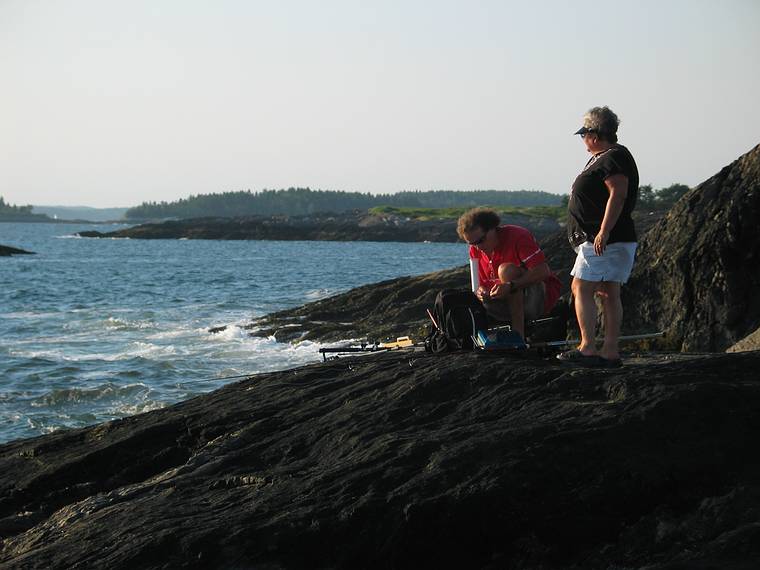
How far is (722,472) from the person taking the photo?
454 cm

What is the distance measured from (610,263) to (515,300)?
911 millimetres

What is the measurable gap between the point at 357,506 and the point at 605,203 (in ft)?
9.81

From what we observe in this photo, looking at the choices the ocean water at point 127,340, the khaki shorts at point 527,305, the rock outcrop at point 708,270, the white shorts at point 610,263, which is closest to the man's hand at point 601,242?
the white shorts at point 610,263

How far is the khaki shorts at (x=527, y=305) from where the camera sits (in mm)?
7238

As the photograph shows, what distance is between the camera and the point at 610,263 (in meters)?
6.41

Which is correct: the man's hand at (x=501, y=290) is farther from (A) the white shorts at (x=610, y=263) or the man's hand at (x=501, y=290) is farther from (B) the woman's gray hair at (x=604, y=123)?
(B) the woman's gray hair at (x=604, y=123)

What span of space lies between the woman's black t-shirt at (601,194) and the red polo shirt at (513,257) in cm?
56

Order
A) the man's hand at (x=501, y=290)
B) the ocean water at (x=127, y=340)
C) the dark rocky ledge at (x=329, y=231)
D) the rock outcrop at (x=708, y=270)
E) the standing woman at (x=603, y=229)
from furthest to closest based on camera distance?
the dark rocky ledge at (x=329, y=231), the ocean water at (x=127, y=340), the rock outcrop at (x=708, y=270), the man's hand at (x=501, y=290), the standing woman at (x=603, y=229)

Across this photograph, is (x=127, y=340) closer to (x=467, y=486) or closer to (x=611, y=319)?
(x=611, y=319)

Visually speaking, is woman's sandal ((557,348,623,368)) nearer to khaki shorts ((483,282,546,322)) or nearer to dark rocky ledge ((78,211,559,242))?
khaki shorts ((483,282,546,322))

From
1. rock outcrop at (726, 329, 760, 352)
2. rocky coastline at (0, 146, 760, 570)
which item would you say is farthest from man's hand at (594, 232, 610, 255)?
rock outcrop at (726, 329, 760, 352)

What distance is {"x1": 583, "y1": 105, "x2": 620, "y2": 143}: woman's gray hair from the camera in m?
6.51

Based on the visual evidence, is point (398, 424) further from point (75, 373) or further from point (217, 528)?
point (75, 373)

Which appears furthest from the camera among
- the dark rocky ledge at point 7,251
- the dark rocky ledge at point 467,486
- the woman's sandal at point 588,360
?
the dark rocky ledge at point 7,251
